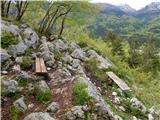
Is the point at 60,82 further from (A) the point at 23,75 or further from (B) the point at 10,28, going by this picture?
(B) the point at 10,28

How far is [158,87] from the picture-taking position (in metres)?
22.8

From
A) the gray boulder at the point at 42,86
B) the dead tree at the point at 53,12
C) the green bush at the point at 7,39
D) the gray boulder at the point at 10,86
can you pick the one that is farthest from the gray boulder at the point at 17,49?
the dead tree at the point at 53,12

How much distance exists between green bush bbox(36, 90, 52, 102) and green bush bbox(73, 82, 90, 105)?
119 cm

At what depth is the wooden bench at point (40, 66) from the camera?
17056mm

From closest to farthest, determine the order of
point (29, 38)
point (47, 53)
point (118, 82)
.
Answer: point (118, 82) < point (47, 53) < point (29, 38)

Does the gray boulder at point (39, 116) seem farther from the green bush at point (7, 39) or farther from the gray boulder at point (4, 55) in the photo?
the green bush at point (7, 39)

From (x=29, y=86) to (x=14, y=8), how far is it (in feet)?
50.6

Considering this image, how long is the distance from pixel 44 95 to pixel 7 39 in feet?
20.9

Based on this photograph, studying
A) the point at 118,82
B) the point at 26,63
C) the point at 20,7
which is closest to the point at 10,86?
the point at 26,63

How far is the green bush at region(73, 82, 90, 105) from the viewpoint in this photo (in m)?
14.2

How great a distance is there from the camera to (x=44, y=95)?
15.0 metres

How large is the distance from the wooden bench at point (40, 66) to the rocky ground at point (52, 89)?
0.93 ft

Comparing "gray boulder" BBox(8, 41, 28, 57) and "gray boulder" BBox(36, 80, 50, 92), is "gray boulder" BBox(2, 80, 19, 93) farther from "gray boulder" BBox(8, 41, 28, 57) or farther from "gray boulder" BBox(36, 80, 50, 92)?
"gray boulder" BBox(8, 41, 28, 57)

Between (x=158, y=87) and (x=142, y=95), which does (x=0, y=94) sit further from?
(x=158, y=87)
